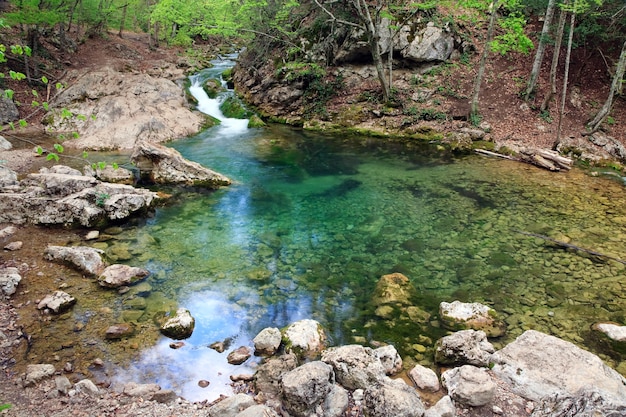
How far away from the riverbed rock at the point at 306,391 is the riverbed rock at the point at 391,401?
0.52 meters

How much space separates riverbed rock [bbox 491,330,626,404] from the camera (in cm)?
462

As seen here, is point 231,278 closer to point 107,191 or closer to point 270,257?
point 270,257

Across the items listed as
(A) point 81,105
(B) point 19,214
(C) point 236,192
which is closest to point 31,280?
(B) point 19,214

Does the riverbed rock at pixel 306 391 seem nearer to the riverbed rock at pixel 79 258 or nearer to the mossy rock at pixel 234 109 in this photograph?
the riverbed rock at pixel 79 258

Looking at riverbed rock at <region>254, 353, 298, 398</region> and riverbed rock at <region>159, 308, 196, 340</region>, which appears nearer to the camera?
riverbed rock at <region>254, 353, 298, 398</region>

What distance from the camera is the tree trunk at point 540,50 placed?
16.3 metres

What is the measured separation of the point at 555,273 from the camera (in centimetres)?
760

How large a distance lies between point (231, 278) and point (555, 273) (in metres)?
6.67

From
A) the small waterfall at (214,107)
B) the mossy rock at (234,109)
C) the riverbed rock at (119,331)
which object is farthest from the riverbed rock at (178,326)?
the mossy rock at (234,109)

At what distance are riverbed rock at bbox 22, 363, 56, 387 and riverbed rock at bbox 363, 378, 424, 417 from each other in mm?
4014

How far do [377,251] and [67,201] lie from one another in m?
7.47

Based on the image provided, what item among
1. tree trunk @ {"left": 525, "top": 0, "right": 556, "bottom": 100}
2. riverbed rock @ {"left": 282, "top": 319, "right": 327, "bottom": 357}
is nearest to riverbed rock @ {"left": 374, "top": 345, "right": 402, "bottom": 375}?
riverbed rock @ {"left": 282, "top": 319, "right": 327, "bottom": 357}

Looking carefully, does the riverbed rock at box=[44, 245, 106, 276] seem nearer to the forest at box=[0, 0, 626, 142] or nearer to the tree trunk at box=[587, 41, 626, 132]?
the forest at box=[0, 0, 626, 142]

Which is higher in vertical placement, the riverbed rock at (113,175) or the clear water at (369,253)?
the riverbed rock at (113,175)
